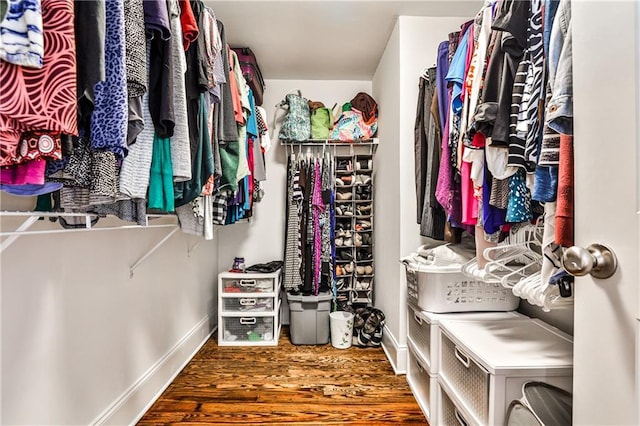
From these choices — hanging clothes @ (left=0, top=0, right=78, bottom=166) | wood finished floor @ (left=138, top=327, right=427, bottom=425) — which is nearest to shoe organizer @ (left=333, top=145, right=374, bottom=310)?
wood finished floor @ (left=138, top=327, right=427, bottom=425)

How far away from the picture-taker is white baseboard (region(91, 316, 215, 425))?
1477mm

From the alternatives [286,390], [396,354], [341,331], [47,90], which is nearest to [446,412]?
[396,354]

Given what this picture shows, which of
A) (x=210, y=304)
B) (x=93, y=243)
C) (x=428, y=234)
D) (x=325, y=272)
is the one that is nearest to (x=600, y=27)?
(x=428, y=234)

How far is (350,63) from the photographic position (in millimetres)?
2766

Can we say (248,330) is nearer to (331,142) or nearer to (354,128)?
(331,142)

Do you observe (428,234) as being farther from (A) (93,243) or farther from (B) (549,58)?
(A) (93,243)

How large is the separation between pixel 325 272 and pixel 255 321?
64 centimetres

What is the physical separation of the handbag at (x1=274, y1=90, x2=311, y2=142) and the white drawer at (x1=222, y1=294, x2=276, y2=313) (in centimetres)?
128

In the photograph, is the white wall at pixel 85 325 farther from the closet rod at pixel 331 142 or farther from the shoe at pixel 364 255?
the shoe at pixel 364 255

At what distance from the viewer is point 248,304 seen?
261cm

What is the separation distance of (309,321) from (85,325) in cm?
157

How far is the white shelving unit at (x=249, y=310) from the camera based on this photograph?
259 centimetres

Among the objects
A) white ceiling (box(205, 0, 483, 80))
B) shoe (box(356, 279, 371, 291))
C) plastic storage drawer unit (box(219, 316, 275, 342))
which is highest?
white ceiling (box(205, 0, 483, 80))

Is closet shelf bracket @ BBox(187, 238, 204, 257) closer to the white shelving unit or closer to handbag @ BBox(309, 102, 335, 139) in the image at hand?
the white shelving unit
